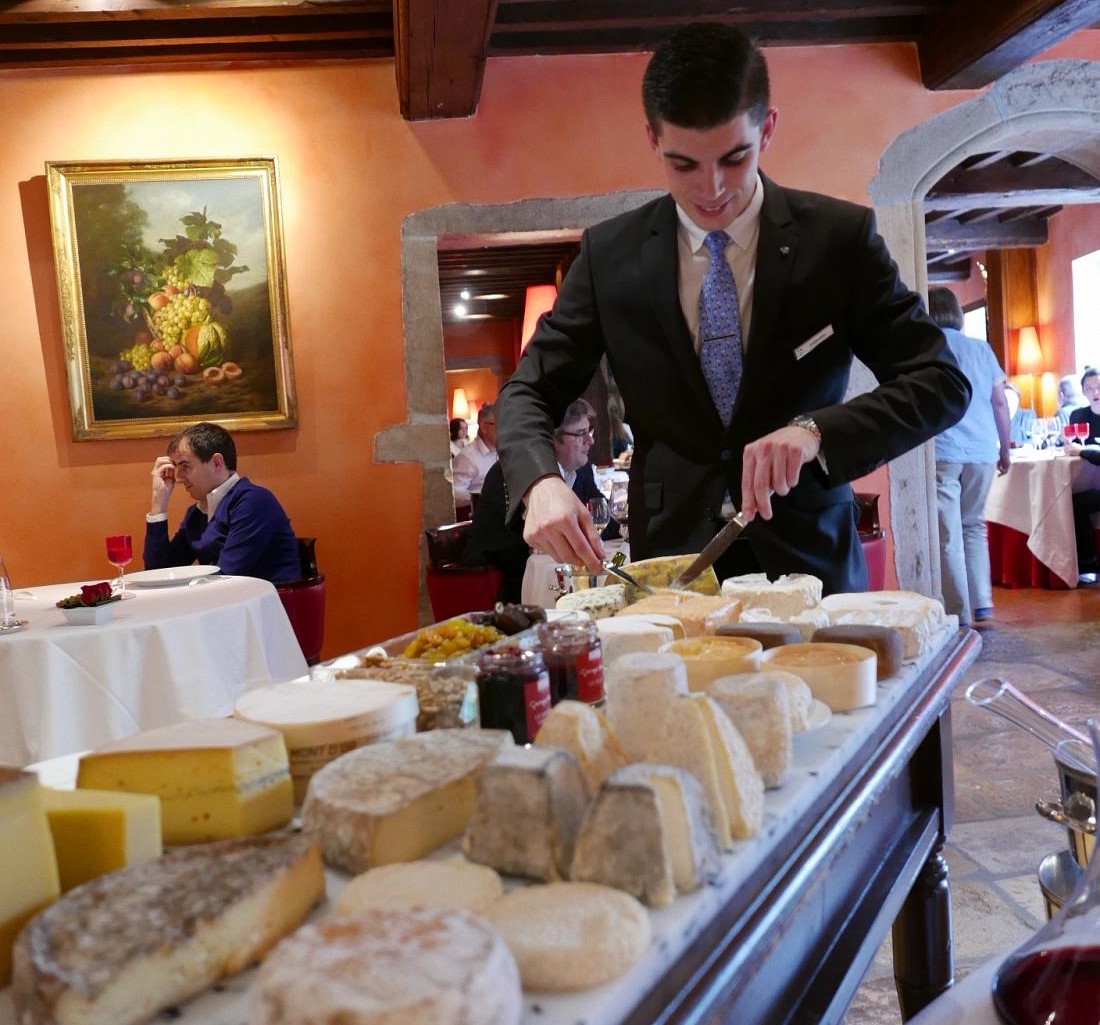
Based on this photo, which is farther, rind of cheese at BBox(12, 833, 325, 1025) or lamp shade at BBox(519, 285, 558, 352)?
lamp shade at BBox(519, 285, 558, 352)

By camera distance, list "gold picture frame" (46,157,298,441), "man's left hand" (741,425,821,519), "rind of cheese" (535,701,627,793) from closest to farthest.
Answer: "rind of cheese" (535,701,627,793)
"man's left hand" (741,425,821,519)
"gold picture frame" (46,157,298,441)

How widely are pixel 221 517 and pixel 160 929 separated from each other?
12.4ft

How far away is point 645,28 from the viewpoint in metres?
4.91

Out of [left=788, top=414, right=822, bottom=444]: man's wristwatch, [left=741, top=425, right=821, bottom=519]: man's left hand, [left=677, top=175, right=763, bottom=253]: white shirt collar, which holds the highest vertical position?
[left=677, top=175, right=763, bottom=253]: white shirt collar

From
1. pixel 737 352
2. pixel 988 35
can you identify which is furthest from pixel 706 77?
pixel 988 35

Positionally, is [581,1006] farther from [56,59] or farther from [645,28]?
[56,59]

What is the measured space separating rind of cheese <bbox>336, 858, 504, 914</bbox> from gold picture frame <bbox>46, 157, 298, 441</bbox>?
456 cm

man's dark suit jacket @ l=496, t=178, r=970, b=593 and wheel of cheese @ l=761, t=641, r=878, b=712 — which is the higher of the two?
man's dark suit jacket @ l=496, t=178, r=970, b=593

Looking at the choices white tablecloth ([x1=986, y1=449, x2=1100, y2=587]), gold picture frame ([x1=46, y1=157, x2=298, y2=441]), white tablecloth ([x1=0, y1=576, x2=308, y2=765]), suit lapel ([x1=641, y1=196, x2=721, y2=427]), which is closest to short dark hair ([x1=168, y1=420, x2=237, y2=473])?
gold picture frame ([x1=46, y1=157, x2=298, y2=441])

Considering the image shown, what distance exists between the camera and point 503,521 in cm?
450

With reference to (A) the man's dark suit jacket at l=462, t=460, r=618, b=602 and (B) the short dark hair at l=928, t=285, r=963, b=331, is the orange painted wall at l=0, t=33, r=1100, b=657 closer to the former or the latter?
(A) the man's dark suit jacket at l=462, t=460, r=618, b=602

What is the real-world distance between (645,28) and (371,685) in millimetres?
4661

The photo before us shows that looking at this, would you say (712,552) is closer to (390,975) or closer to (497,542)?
(390,975)

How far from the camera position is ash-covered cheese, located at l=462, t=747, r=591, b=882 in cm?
76
